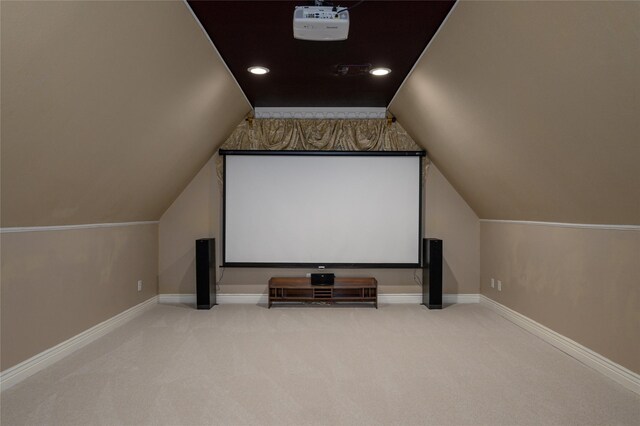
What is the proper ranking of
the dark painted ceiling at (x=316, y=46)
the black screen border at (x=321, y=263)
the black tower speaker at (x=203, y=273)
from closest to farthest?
the dark painted ceiling at (x=316, y=46)
the black tower speaker at (x=203, y=273)
the black screen border at (x=321, y=263)

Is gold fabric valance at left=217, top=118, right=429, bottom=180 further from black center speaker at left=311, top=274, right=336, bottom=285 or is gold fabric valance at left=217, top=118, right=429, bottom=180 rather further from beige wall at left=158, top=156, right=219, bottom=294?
black center speaker at left=311, top=274, right=336, bottom=285

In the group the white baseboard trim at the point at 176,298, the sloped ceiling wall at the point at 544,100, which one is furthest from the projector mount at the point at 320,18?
the white baseboard trim at the point at 176,298

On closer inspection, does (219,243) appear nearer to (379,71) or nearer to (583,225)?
(379,71)

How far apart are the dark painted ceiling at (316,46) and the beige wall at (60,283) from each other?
7.82ft

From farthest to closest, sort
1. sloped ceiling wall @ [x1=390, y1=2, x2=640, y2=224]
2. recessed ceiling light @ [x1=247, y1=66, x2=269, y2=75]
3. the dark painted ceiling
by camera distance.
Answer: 1. recessed ceiling light @ [x1=247, y1=66, x2=269, y2=75]
2. the dark painted ceiling
3. sloped ceiling wall @ [x1=390, y1=2, x2=640, y2=224]

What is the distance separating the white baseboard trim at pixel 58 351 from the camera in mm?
2968

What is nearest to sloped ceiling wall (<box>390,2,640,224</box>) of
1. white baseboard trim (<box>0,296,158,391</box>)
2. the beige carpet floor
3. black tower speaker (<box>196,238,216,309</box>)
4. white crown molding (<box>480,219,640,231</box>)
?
white crown molding (<box>480,219,640,231</box>)

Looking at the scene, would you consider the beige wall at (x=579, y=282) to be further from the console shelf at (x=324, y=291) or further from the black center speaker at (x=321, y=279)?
the black center speaker at (x=321, y=279)

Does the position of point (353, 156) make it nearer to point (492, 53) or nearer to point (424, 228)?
point (424, 228)

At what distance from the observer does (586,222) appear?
→ 11.4ft

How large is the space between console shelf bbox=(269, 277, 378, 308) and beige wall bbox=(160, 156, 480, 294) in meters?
0.29

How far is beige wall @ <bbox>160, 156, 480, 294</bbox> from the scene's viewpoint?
5.73 meters

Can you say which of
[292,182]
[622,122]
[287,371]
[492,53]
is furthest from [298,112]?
[622,122]

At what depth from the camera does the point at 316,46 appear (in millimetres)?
3570
